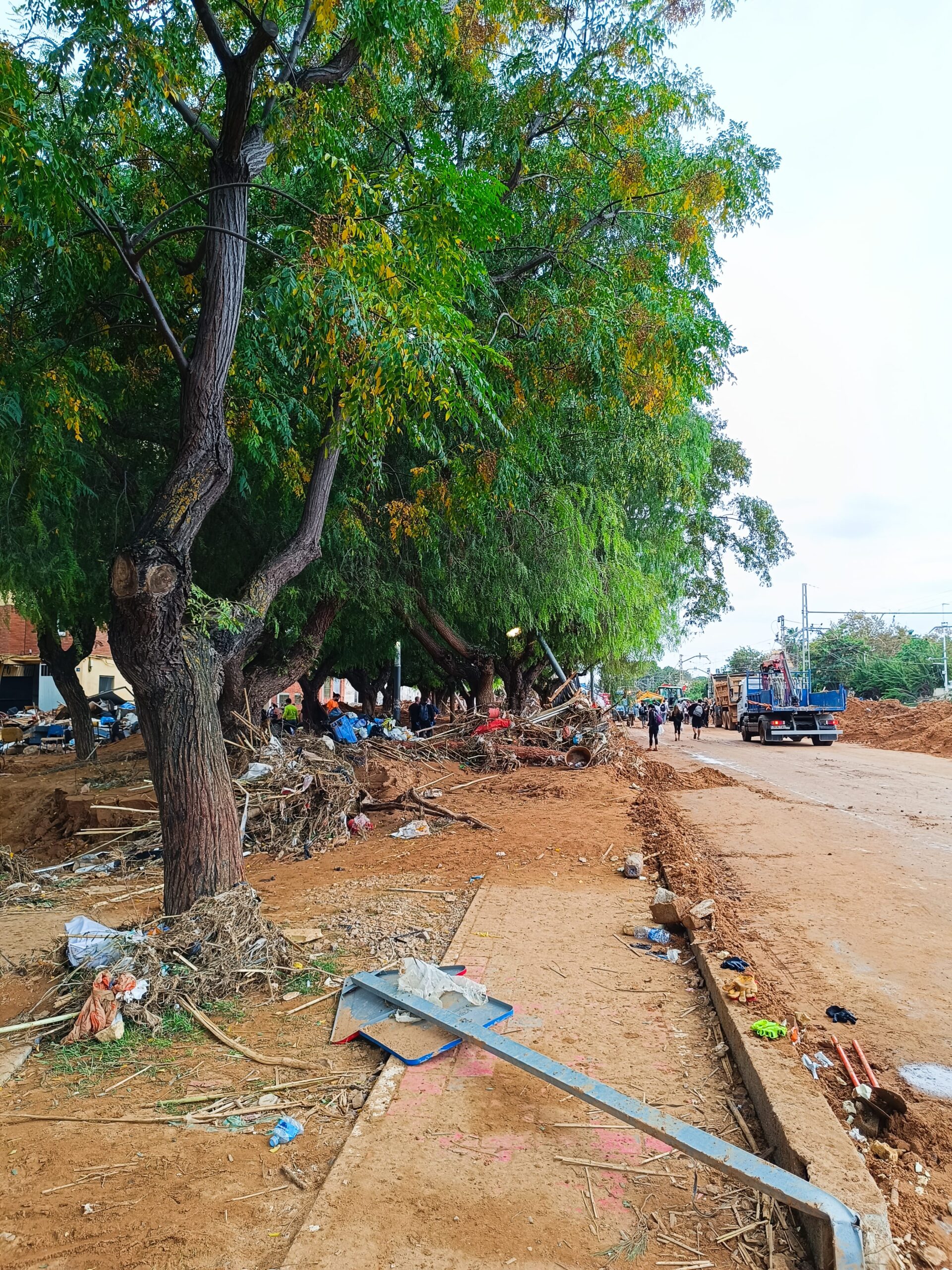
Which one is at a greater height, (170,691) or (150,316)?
(150,316)

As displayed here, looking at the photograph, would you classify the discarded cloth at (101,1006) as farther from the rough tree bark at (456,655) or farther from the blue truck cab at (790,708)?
the blue truck cab at (790,708)

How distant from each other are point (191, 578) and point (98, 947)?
245 centimetres

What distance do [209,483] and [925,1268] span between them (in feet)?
18.1

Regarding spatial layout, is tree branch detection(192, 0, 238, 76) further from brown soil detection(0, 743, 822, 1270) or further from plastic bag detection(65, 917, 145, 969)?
brown soil detection(0, 743, 822, 1270)

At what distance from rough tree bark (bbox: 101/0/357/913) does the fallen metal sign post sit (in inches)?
89.5

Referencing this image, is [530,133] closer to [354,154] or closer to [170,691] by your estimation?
[354,154]

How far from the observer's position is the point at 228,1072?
379 cm

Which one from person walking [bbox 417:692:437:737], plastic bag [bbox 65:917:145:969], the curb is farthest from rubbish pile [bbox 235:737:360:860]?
person walking [bbox 417:692:437:737]

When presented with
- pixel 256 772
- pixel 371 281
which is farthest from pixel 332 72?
pixel 256 772

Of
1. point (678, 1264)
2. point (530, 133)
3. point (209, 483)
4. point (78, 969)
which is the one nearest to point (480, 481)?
point (209, 483)

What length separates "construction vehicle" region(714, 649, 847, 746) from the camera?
27.2 meters

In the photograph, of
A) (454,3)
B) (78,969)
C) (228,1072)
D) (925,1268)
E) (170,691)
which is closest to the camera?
(925,1268)

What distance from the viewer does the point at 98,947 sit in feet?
15.6

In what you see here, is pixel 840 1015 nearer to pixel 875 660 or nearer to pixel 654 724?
pixel 654 724
